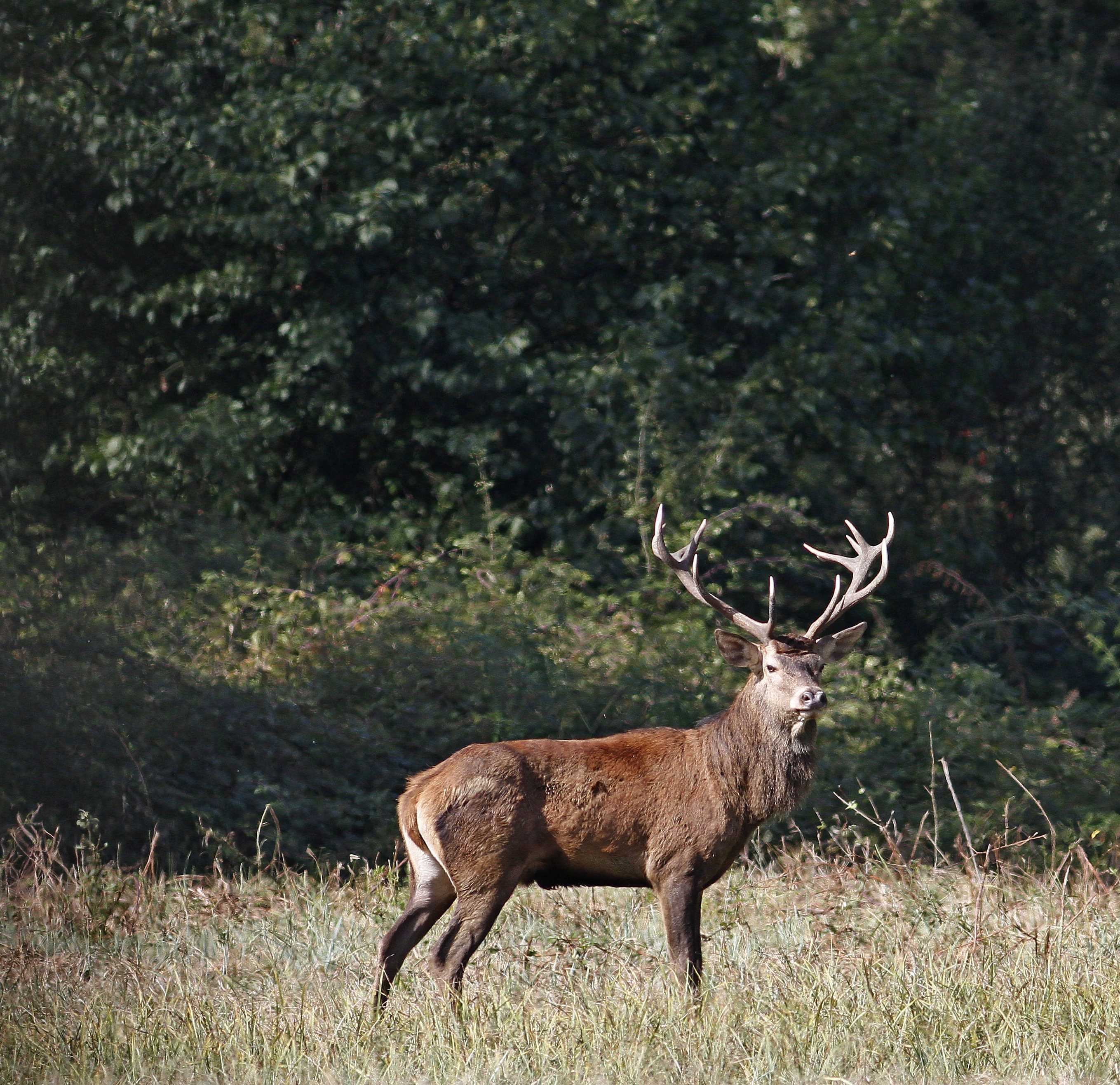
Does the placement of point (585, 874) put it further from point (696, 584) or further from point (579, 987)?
point (696, 584)

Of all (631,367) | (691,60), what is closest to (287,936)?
(631,367)

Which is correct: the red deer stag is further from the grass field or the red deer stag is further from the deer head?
the grass field

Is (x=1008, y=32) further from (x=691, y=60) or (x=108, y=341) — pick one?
(x=108, y=341)

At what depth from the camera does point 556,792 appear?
587cm

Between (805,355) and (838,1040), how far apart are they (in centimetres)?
841

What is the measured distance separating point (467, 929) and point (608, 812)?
0.66m

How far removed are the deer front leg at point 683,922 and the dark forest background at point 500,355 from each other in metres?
4.11

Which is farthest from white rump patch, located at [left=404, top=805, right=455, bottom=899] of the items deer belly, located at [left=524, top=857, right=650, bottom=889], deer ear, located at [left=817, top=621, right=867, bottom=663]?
deer ear, located at [left=817, top=621, right=867, bottom=663]

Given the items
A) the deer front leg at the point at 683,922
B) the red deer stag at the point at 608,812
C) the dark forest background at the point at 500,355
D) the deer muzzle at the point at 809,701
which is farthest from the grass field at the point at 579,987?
the dark forest background at the point at 500,355

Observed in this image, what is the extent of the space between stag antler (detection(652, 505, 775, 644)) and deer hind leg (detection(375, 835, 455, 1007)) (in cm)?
145

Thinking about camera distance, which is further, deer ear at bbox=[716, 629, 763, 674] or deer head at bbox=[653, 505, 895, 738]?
deer ear at bbox=[716, 629, 763, 674]

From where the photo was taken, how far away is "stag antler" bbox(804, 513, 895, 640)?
6.32 metres

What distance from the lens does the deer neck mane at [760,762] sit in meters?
6.01

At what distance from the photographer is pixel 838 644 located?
6.35 metres
